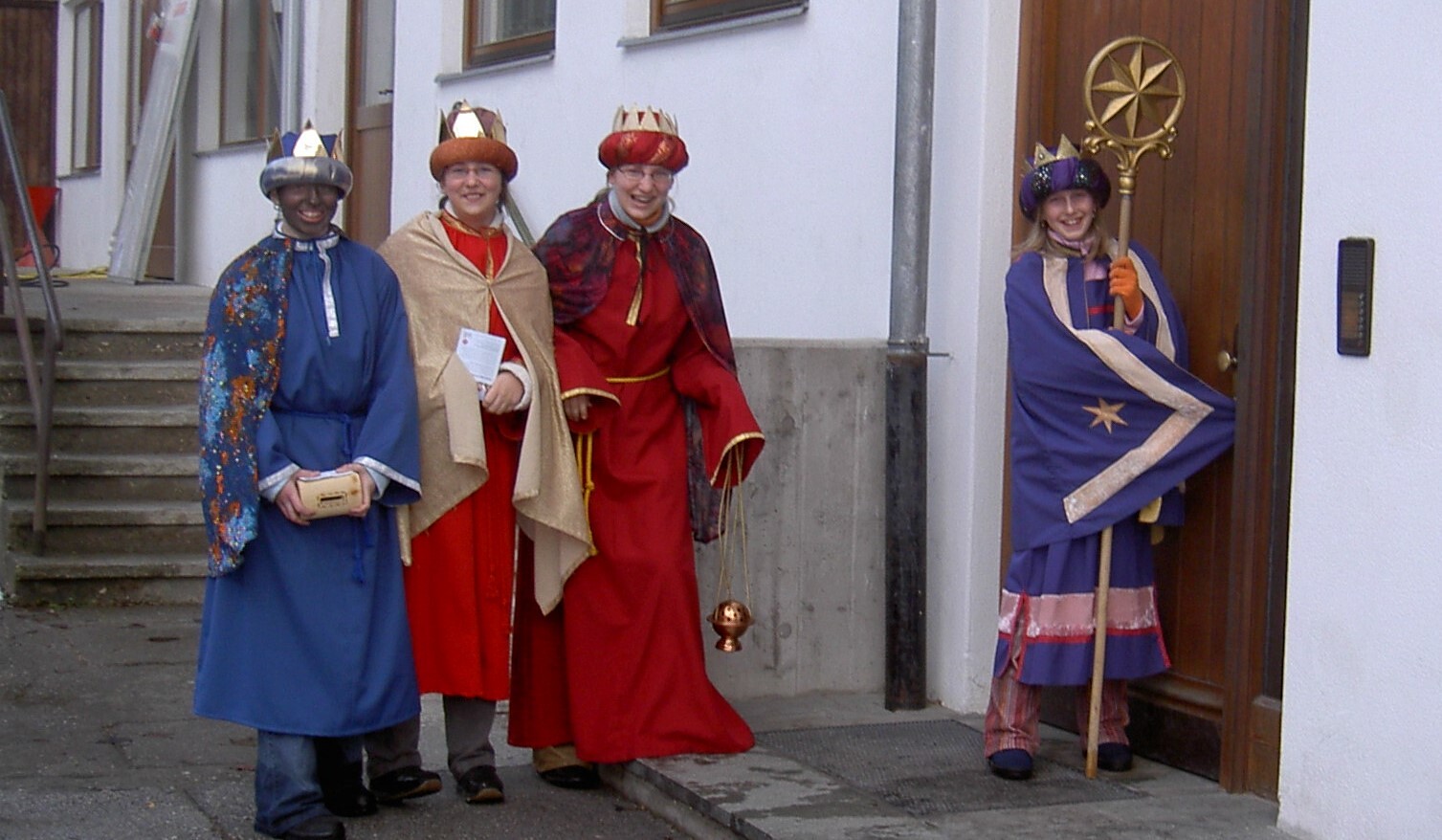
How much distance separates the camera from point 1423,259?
164 inches

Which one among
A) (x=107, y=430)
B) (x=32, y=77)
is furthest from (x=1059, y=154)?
(x=32, y=77)

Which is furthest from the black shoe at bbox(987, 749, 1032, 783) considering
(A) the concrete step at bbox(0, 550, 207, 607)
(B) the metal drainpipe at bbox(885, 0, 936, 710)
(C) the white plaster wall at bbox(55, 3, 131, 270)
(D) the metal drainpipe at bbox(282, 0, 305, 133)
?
(C) the white plaster wall at bbox(55, 3, 131, 270)

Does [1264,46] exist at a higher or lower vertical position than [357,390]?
higher

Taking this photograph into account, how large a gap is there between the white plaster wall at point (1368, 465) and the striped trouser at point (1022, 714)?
80 centimetres

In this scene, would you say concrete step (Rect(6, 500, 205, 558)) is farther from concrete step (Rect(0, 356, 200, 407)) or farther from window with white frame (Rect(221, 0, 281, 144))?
window with white frame (Rect(221, 0, 281, 144))

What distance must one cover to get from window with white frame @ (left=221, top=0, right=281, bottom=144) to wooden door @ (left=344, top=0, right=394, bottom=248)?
1.45 m

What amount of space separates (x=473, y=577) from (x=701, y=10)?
3.51 metres

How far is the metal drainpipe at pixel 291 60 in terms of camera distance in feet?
41.7

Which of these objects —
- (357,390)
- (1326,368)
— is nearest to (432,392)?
(357,390)

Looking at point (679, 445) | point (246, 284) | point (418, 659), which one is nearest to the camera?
point (246, 284)

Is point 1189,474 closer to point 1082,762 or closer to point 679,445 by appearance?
point 1082,762

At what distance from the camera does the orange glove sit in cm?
504

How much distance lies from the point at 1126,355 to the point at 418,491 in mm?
1853

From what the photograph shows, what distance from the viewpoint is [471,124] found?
17.2ft
